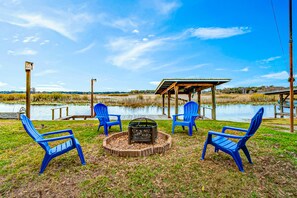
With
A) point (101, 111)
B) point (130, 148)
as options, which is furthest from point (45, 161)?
point (101, 111)

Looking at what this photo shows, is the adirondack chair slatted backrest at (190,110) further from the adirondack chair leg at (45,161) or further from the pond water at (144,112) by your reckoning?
the pond water at (144,112)

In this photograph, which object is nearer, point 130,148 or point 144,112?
point 130,148

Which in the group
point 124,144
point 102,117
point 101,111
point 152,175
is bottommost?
point 152,175

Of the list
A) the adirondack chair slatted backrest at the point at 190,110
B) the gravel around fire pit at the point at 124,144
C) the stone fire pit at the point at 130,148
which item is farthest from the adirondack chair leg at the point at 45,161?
the adirondack chair slatted backrest at the point at 190,110

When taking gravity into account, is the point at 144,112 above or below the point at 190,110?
below

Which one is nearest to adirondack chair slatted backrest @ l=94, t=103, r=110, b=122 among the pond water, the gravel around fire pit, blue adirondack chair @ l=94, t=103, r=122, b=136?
blue adirondack chair @ l=94, t=103, r=122, b=136

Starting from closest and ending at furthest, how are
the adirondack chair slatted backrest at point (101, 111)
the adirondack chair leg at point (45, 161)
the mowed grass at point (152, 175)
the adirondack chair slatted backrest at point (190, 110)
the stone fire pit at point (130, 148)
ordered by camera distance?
the mowed grass at point (152, 175), the adirondack chair leg at point (45, 161), the stone fire pit at point (130, 148), the adirondack chair slatted backrest at point (101, 111), the adirondack chair slatted backrest at point (190, 110)

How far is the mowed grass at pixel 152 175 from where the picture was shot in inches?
77.0

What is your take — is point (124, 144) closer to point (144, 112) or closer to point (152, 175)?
point (152, 175)

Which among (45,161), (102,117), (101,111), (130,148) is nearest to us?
(45,161)

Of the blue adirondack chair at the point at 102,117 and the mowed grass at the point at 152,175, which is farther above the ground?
the blue adirondack chair at the point at 102,117

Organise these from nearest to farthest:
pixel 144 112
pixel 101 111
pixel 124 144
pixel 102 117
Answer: pixel 124 144, pixel 102 117, pixel 101 111, pixel 144 112

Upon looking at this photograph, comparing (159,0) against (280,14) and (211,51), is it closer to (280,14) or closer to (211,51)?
(280,14)

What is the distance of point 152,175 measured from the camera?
7.63 ft
